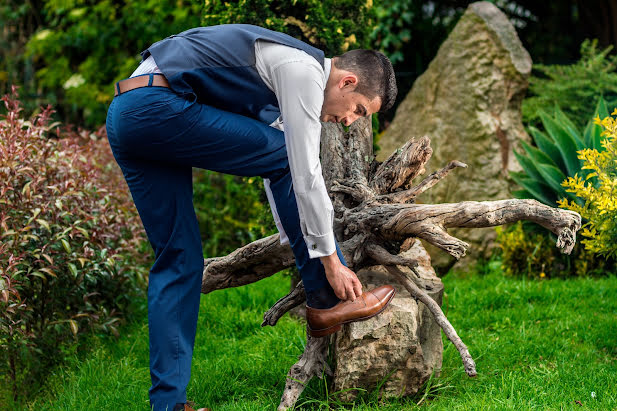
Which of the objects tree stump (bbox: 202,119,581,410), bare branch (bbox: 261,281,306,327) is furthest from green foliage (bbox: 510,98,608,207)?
bare branch (bbox: 261,281,306,327)

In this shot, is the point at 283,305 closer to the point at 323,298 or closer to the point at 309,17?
the point at 323,298

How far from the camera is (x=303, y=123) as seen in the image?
2453mm

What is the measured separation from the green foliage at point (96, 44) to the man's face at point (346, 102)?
5.17 meters

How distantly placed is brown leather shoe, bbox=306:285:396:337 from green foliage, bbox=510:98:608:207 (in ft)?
9.38

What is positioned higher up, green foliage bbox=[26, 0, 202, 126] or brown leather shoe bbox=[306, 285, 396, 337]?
green foliage bbox=[26, 0, 202, 126]

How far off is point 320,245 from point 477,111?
12.6 ft

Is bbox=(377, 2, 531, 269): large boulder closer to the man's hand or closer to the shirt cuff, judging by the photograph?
the man's hand

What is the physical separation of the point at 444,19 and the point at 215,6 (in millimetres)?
4717

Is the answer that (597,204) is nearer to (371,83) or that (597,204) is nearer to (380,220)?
(380,220)

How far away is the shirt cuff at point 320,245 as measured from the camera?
258cm

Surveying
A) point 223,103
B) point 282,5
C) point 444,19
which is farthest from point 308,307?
point 444,19

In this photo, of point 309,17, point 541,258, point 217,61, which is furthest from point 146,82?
point 541,258

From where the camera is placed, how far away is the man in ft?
8.30

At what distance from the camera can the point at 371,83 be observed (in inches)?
106
